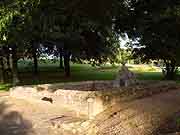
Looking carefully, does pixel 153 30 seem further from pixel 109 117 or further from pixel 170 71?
pixel 109 117

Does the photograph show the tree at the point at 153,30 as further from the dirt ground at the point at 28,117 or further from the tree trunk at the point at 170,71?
the dirt ground at the point at 28,117

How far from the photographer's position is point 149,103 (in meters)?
11.8

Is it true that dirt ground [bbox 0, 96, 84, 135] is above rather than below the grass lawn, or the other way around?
below

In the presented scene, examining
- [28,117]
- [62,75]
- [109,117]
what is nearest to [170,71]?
[62,75]

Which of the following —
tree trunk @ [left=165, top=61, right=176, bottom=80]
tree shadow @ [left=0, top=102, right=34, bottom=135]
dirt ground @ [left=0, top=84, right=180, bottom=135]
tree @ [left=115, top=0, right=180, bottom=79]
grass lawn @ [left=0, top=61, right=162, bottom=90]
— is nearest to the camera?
dirt ground @ [left=0, top=84, right=180, bottom=135]

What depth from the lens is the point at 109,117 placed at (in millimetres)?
10766

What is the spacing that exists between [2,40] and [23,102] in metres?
7.82

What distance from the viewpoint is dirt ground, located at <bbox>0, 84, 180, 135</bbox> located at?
9852 mm

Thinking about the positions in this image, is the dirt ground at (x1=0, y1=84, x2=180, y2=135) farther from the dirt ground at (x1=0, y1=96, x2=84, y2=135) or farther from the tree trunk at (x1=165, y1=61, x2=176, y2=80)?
the tree trunk at (x1=165, y1=61, x2=176, y2=80)

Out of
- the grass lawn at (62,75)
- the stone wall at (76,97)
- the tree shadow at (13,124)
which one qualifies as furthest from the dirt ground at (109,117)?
the grass lawn at (62,75)

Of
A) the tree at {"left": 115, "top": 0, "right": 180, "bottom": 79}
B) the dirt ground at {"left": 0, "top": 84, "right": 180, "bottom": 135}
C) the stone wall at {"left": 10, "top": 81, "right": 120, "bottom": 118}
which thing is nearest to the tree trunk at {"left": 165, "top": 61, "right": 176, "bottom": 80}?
the tree at {"left": 115, "top": 0, "right": 180, "bottom": 79}

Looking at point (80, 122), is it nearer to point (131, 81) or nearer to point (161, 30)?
point (131, 81)

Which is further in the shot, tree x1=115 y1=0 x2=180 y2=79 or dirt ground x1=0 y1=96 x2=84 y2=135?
tree x1=115 y1=0 x2=180 y2=79

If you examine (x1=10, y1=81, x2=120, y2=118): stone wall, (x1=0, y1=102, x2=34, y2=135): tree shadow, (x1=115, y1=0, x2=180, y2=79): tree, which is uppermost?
(x1=115, y1=0, x2=180, y2=79): tree
